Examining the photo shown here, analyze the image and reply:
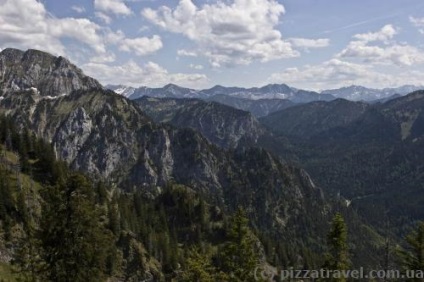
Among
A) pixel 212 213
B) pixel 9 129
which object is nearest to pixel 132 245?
pixel 9 129

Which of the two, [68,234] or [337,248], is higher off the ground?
[68,234]

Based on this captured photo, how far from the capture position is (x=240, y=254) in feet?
138

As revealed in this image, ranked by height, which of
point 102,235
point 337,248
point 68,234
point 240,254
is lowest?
point 240,254

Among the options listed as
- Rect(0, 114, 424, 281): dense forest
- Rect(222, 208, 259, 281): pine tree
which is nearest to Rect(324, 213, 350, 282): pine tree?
Rect(0, 114, 424, 281): dense forest

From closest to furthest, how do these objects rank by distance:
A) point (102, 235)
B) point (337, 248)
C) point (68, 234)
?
point (68, 234)
point (102, 235)
point (337, 248)

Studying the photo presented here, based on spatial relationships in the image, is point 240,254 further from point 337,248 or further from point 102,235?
point 102,235

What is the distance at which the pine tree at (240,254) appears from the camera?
41375 millimetres

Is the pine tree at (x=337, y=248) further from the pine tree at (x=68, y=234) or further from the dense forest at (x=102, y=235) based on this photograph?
the pine tree at (x=68, y=234)

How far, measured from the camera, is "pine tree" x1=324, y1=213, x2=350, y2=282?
45.0 m

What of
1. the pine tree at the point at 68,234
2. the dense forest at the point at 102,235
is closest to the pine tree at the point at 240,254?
the dense forest at the point at 102,235

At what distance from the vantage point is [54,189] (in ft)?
113

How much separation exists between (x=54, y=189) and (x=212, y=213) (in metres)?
164

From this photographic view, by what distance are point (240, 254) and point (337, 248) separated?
10.00 metres

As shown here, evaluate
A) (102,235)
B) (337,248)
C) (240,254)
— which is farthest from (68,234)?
(337,248)
